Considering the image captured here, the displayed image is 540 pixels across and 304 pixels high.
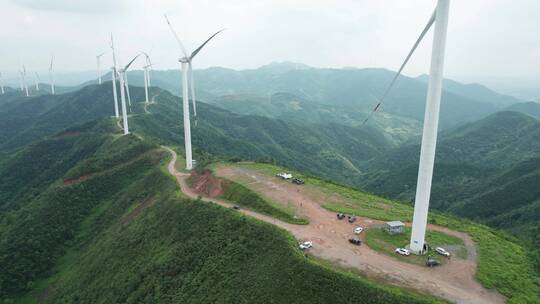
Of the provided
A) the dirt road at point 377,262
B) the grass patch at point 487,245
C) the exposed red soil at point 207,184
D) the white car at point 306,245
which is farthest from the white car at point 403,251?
the exposed red soil at point 207,184

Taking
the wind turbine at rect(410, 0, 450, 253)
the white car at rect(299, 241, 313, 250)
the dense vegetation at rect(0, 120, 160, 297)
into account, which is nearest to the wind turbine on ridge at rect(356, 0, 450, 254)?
the wind turbine at rect(410, 0, 450, 253)

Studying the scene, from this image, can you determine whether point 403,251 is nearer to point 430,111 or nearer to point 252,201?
point 430,111

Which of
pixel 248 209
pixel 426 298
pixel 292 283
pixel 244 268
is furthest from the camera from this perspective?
pixel 248 209

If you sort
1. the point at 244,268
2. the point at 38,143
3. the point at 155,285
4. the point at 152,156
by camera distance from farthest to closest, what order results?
1. the point at 38,143
2. the point at 152,156
3. the point at 155,285
4. the point at 244,268

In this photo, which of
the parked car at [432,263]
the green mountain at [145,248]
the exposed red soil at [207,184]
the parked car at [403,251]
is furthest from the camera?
the exposed red soil at [207,184]

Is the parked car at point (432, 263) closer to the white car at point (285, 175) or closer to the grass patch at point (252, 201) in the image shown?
the grass patch at point (252, 201)

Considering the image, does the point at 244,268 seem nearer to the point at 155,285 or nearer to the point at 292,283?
the point at 292,283

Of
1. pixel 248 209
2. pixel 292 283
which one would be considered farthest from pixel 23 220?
pixel 292 283
